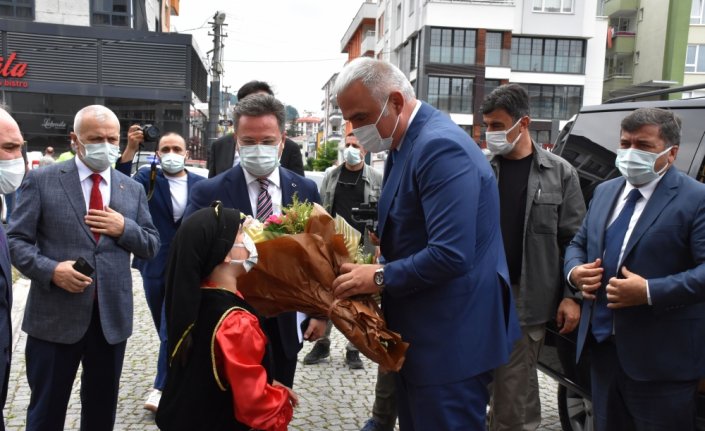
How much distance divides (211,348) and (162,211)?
9.09 ft

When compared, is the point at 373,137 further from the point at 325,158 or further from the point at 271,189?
the point at 325,158

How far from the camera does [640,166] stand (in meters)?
3.01

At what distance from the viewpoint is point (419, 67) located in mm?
38781

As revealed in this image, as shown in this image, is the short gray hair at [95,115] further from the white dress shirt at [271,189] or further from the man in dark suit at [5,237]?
the white dress shirt at [271,189]

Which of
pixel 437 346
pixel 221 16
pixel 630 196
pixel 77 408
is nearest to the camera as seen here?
pixel 437 346

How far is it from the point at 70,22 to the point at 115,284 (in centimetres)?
2697

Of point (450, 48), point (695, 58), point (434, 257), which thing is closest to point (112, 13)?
point (450, 48)

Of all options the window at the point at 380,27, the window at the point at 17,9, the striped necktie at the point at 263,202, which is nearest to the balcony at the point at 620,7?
the window at the point at 380,27

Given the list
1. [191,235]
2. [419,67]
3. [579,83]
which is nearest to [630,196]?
[191,235]

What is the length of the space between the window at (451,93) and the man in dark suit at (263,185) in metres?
36.3

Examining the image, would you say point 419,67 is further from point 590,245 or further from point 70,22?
point 590,245

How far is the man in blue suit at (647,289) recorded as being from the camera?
9.07ft

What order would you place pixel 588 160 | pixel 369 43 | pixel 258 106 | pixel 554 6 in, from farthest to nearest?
pixel 369 43
pixel 554 6
pixel 588 160
pixel 258 106

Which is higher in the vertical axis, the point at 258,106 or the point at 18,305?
the point at 258,106
